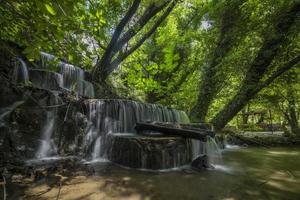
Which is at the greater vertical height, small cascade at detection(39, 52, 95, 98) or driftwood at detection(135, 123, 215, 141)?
small cascade at detection(39, 52, 95, 98)

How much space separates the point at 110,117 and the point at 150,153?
2292 mm

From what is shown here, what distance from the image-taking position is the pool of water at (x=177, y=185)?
120 inches

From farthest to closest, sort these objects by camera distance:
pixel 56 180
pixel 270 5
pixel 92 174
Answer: pixel 270 5, pixel 92 174, pixel 56 180

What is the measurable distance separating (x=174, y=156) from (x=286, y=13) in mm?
6506

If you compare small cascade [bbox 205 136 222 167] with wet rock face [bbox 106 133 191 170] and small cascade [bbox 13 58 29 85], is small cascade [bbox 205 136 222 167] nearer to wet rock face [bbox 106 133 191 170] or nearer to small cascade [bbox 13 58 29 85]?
wet rock face [bbox 106 133 191 170]

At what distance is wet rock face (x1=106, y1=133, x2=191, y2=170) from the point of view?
4.77 m

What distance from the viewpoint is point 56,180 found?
3504mm

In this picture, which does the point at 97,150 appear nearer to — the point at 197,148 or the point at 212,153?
the point at 197,148

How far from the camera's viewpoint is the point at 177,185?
3568mm

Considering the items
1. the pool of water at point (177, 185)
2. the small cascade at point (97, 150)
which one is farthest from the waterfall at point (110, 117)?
the pool of water at point (177, 185)

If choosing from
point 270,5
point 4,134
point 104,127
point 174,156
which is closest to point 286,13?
point 270,5

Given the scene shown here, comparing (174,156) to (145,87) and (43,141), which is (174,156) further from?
(145,87)

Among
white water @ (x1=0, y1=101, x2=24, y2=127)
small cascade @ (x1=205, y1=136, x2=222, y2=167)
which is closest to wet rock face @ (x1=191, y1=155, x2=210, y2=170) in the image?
small cascade @ (x1=205, y1=136, x2=222, y2=167)

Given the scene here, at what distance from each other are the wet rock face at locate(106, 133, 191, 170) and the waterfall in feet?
2.05
